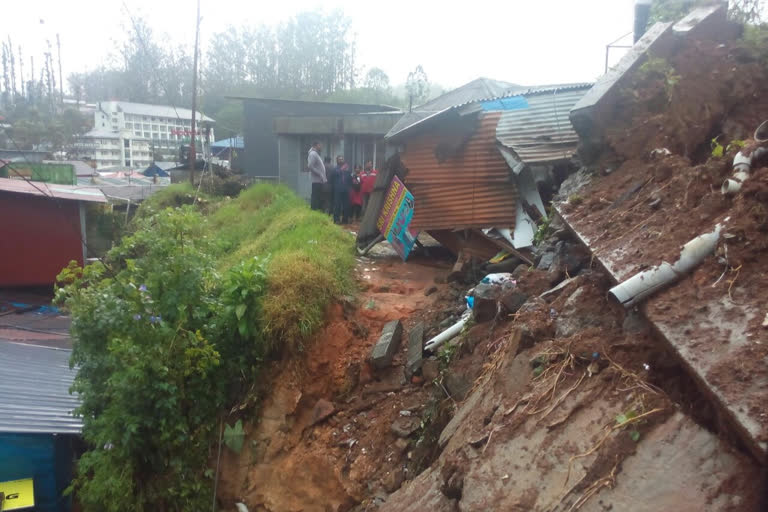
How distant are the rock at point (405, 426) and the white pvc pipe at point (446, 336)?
2.31ft

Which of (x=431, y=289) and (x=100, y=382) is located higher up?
(x=431, y=289)

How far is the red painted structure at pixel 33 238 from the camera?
11.5 m

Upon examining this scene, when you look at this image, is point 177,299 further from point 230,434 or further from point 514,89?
point 514,89

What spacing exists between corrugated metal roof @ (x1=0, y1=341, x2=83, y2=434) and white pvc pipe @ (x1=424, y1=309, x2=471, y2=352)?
3.95 metres

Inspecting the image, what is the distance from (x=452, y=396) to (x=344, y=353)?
212cm

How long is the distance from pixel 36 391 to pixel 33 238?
5.91 metres

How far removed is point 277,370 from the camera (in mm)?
5996

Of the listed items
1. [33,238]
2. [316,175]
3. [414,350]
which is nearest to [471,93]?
[316,175]

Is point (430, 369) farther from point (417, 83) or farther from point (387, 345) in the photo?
point (417, 83)

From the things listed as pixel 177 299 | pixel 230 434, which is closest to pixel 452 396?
pixel 230 434

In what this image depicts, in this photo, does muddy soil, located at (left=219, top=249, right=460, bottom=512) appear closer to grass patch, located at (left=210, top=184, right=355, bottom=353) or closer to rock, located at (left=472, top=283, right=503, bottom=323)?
grass patch, located at (left=210, top=184, right=355, bottom=353)

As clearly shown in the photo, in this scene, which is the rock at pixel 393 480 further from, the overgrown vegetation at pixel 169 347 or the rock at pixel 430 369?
the overgrown vegetation at pixel 169 347

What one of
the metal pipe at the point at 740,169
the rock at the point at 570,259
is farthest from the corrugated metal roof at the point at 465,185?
the metal pipe at the point at 740,169

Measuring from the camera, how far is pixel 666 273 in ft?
9.05
